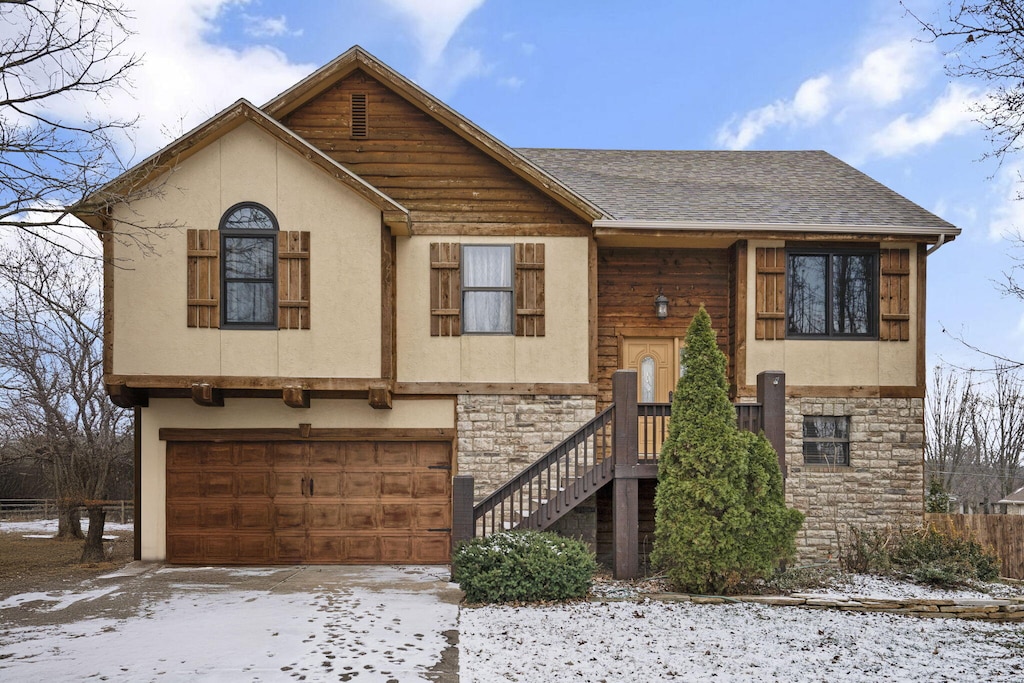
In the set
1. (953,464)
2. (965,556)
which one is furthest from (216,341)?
(953,464)

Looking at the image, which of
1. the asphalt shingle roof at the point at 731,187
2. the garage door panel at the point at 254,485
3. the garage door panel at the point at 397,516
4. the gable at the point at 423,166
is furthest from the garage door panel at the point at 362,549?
the asphalt shingle roof at the point at 731,187

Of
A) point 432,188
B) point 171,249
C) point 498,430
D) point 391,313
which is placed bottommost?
point 498,430

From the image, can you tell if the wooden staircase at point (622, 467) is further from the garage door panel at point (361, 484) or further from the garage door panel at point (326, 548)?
the garage door panel at point (326, 548)

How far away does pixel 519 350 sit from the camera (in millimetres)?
12781

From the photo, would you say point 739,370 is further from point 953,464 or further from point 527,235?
point 953,464

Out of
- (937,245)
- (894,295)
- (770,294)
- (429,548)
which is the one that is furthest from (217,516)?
(937,245)

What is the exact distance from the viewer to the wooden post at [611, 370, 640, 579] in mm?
10977

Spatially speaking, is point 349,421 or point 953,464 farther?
point 953,464

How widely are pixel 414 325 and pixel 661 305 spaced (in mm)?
4036

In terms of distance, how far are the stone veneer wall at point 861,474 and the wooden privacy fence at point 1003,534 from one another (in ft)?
2.00

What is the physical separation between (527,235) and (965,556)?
7.85 metres

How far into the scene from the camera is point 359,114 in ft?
43.4

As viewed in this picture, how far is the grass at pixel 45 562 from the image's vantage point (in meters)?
11.6

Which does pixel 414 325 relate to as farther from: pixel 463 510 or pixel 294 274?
pixel 463 510
